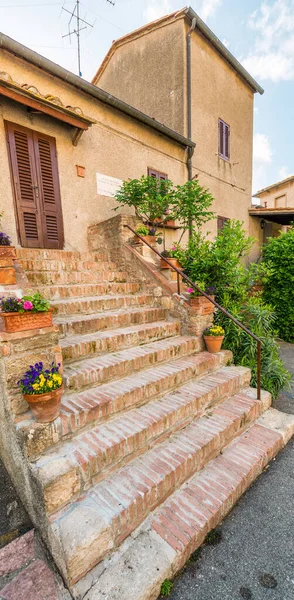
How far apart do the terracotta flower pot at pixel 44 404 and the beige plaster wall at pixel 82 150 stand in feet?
12.1

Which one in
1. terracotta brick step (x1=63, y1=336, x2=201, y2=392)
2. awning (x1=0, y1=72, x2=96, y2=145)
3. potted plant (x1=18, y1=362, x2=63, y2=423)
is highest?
awning (x1=0, y1=72, x2=96, y2=145)

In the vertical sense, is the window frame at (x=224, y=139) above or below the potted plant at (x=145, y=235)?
above

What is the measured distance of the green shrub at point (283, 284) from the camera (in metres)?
6.58

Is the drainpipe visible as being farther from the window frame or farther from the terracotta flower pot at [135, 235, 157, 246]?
the terracotta flower pot at [135, 235, 157, 246]

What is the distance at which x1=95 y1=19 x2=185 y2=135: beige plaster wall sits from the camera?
7.65 metres

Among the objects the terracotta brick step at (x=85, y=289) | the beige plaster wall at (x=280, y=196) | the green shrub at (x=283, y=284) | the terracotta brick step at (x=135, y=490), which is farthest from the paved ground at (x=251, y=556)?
the beige plaster wall at (x=280, y=196)

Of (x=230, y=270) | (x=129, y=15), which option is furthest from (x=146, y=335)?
(x=129, y=15)

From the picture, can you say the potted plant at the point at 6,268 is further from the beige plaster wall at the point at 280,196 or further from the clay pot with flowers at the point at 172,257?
the beige plaster wall at the point at 280,196

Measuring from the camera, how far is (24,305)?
1.92 metres

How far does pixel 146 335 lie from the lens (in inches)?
132

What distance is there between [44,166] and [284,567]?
6.03m

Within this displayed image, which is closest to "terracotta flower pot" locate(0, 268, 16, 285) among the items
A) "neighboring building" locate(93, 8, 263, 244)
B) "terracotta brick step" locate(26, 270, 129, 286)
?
"terracotta brick step" locate(26, 270, 129, 286)

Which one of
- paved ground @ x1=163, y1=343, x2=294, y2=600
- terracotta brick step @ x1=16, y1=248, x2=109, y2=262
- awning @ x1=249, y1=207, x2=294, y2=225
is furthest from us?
awning @ x1=249, y1=207, x2=294, y2=225

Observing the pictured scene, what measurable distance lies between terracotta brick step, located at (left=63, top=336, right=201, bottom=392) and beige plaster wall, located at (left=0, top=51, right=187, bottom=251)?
3.15 metres
